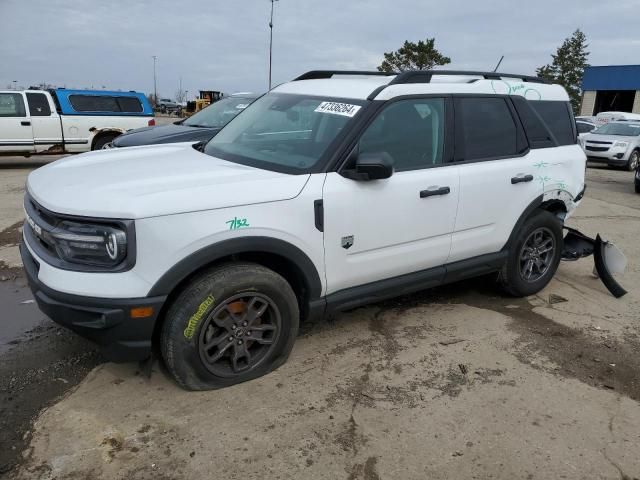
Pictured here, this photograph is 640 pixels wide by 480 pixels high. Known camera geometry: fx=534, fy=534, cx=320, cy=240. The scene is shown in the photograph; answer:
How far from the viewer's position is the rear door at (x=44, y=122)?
12062 mm

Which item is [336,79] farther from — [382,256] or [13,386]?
[13,386]

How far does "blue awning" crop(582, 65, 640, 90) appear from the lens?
43391mm

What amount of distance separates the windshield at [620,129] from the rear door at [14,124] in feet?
54.2

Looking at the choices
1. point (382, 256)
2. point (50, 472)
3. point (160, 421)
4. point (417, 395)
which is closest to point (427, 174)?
point (382, 256)

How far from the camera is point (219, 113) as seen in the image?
8898 mm

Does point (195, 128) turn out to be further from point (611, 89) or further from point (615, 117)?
point (611, 89)

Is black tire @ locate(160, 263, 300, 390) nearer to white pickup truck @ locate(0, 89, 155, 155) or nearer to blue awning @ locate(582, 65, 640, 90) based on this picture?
white pickup truck @ locate(0, 89, 155, 155)

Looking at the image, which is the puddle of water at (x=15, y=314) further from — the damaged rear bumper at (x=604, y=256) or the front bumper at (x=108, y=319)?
the damaged rear bumper at (x=604, y=256)

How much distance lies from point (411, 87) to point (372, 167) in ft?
2.82

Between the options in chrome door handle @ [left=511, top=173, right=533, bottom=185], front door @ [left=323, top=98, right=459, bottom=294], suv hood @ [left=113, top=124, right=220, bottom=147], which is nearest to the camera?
front door @ [left=323, top=98, right=459, bottom=294]

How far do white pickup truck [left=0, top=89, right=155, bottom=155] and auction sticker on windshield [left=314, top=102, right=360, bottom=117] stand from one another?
1017cm

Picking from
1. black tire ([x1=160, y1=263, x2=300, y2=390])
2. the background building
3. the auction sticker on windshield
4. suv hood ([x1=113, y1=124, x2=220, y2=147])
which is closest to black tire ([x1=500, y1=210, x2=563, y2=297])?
the auction sticker on windshield

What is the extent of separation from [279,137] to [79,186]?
138 centimetres

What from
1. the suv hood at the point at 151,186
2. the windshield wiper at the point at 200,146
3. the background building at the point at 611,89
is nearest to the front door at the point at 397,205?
the suv hood at the point at 151,186
